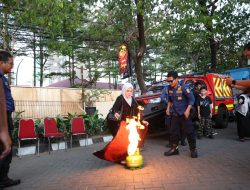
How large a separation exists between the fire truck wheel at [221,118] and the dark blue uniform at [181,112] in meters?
5.24

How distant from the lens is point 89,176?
573cm

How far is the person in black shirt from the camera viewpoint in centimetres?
998

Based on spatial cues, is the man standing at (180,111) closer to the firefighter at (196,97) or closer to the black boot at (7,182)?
the firefighter at (196,97)

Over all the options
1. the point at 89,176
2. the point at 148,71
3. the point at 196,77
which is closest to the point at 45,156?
the point at 89,176

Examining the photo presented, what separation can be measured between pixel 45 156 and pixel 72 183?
11.4ft

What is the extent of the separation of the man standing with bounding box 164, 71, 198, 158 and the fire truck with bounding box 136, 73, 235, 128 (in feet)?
6.08

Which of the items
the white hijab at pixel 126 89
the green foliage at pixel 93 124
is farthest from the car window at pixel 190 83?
the white hijab at pixel 126 89

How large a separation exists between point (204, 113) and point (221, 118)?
243 cm

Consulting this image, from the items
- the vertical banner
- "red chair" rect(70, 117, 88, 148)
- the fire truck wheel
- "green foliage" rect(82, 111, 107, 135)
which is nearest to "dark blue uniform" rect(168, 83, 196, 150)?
"red chair" rect(70, 117, 88, 148)

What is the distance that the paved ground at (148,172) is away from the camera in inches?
196

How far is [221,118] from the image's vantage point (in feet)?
40.1

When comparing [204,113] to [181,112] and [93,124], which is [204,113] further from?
[93,124]

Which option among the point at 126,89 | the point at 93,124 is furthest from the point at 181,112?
the point at 93,124

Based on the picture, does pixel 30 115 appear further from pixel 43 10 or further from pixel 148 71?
pixel 148 71
